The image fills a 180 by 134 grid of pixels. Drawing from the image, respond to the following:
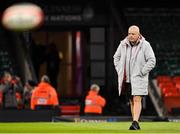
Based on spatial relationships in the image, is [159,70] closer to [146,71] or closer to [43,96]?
[43,96]

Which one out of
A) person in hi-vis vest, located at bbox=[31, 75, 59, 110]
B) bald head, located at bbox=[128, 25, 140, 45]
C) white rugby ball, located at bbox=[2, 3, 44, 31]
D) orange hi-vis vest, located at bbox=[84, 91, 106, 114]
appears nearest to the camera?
bald head, located at bbox=[128, 25, 140, 45]

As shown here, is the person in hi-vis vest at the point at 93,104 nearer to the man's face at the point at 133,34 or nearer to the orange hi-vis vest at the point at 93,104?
the orange hi-vis vest at the point at 93,104

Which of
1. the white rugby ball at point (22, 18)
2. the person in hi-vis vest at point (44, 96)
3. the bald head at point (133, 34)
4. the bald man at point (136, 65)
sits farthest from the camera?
the person in hi-vis vest at point (44, 96)

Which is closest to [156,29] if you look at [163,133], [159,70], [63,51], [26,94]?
[159,70]

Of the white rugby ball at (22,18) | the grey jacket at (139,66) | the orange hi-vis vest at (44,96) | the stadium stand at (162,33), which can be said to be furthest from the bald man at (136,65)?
the stadium stand at (162,33)

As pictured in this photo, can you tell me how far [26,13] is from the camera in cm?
1767

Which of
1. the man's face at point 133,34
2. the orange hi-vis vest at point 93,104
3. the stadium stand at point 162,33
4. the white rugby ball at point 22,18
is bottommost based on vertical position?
the orange hi-vis vest at point 93,104

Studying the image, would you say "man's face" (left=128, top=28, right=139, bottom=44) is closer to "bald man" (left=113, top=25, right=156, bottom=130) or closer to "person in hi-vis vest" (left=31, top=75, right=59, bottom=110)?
"bald man" (left=113, top=25, right=156, bottom=130)

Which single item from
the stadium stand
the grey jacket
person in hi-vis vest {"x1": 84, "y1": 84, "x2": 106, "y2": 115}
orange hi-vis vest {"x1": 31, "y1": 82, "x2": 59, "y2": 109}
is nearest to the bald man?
the grey jacket

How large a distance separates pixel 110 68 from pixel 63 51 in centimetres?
307

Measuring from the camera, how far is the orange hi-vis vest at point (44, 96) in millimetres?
26203

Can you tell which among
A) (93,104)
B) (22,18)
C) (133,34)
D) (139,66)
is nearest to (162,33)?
(93,104)

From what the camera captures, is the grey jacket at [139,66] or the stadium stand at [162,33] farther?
the stadium stand at [162,33]

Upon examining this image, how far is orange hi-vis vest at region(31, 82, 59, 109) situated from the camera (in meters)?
26.2
